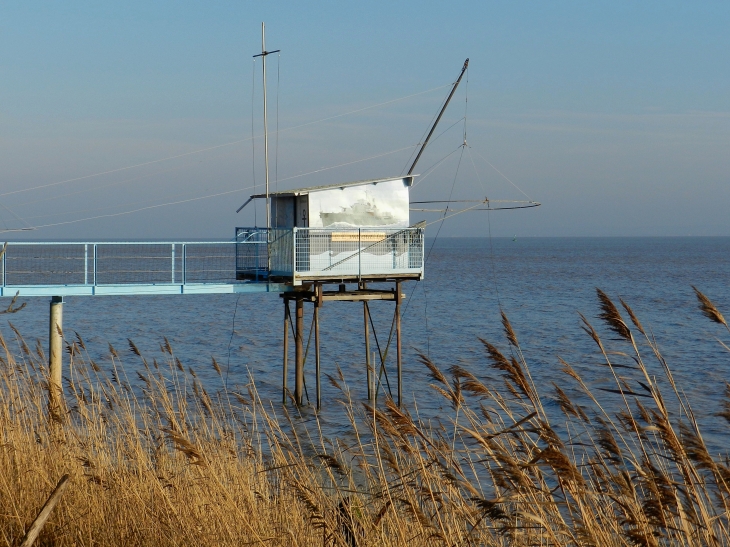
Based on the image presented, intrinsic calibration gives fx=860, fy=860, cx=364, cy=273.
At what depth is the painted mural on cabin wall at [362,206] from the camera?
1955cm

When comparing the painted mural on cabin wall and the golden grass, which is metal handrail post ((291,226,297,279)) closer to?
the painted mural on cabin wall

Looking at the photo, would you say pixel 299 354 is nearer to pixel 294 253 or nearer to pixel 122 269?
pixel 294 253

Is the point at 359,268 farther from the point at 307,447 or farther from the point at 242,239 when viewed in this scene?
the point at 307,447

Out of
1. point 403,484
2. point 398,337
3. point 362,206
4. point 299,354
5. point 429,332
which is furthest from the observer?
point 429,332

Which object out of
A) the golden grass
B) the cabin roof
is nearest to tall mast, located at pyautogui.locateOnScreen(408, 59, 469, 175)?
the cabin roof

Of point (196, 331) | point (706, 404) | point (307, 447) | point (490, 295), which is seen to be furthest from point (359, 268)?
point (490, 295)

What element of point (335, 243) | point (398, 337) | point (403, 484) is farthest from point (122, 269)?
point (403, 484)

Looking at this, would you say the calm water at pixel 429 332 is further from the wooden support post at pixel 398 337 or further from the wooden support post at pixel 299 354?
the wooden support post at pixel 299 354

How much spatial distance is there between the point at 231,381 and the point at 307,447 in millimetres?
8347

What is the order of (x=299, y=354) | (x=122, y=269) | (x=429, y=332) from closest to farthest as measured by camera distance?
(x=299, y=354) < (x=429, y=332) < (x=122, y=269)

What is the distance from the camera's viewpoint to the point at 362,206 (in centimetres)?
2000

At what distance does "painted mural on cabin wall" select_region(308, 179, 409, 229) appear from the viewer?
64.1 feet

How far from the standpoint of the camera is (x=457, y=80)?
21.4 meters

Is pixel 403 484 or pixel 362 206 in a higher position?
pixel 362 206
